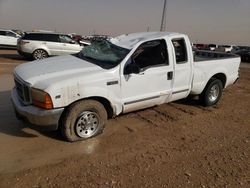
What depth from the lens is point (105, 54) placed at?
5.48 m

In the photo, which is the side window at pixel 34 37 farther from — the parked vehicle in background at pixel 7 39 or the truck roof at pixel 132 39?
the truck roof at pixel 132 39

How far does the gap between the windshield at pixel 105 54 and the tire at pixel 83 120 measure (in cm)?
78

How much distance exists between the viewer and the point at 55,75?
14.8 ft

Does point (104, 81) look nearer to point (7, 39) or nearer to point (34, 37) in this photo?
point (34, 37)

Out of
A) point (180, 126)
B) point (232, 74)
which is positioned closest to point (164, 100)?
point (180, 126)

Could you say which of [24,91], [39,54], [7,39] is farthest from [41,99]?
[7,39]

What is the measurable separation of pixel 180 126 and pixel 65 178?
9.48 feet

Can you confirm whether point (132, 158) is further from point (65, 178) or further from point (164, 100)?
point (164, 100)

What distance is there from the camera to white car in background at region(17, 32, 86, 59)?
14961 millimetres

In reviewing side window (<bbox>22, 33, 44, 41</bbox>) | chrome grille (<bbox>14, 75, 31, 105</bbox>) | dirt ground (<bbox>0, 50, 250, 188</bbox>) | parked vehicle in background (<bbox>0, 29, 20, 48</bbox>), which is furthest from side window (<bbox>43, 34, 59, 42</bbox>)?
chrome grille (<bbox>14, 75, 31, 105</bbox>)

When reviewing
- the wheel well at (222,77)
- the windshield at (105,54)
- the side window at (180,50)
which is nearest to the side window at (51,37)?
the windshield at (105,54)

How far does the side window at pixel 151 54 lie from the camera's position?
211 inches

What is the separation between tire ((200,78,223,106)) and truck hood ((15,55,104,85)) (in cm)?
324

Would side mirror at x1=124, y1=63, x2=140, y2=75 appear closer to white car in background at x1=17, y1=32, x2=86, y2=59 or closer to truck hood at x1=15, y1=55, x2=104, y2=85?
truck hood at x1=15, y1=55, x2=104, y2=85
